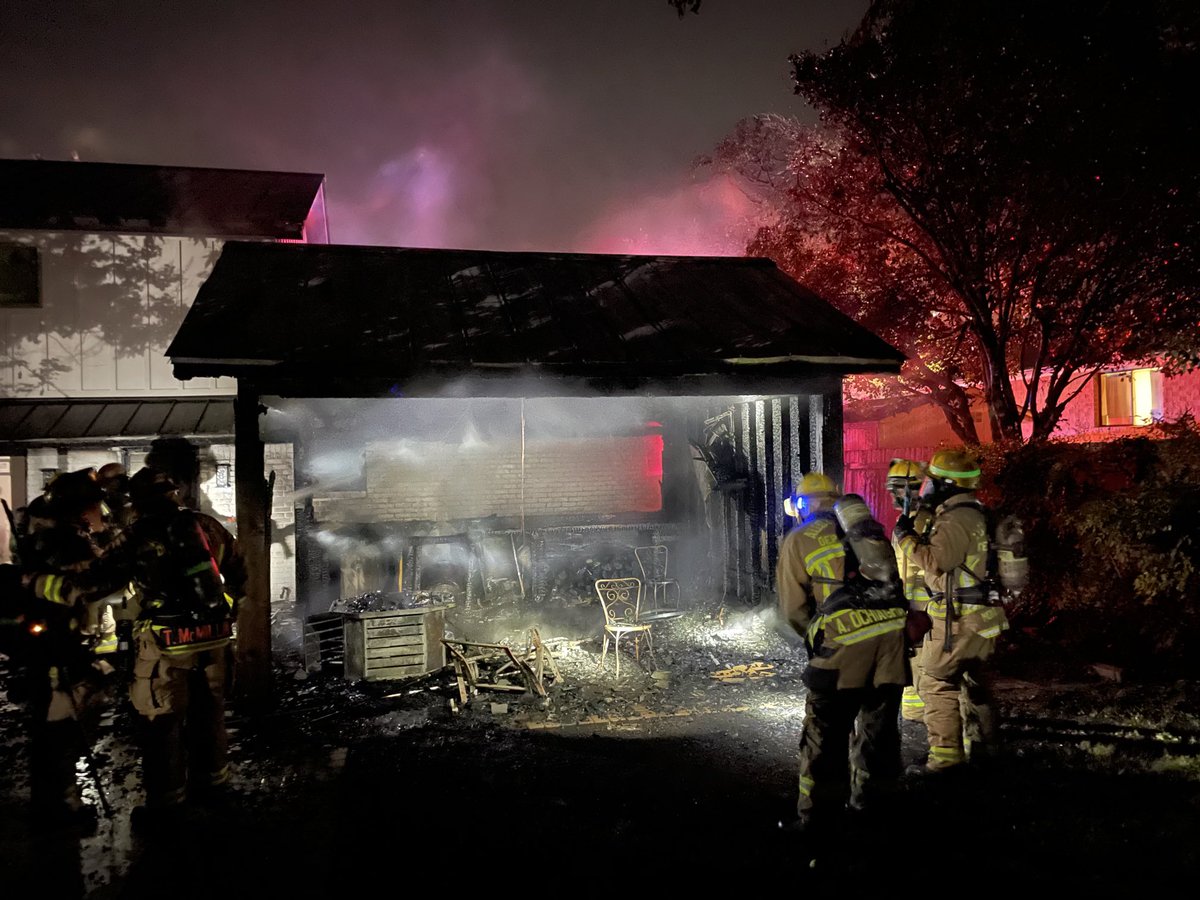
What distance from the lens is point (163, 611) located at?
4.27 meters

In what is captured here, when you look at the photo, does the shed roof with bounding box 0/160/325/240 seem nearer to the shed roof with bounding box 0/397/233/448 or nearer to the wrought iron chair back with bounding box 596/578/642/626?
the shed roof with bounding box 0/397/233/448

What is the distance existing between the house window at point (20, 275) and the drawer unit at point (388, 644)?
8.68 m

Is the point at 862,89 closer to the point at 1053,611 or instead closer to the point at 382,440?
the point at 1053,611

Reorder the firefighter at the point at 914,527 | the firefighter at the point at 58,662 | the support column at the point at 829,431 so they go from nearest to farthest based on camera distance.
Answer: the firefighter at the point at 58,662
the firefighter at the point at 914,527
the support column at the point at 829,431

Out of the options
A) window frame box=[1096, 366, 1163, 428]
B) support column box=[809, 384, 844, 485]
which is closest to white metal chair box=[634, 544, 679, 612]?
support column box=[809, 384, 844, 485]

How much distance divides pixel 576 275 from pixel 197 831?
6848mm

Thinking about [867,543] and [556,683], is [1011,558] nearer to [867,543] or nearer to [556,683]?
[867,543]

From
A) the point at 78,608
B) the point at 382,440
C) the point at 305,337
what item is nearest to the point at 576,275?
the point at 305,337

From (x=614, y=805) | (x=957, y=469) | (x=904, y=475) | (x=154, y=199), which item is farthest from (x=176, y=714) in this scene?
(x=154, y=199)

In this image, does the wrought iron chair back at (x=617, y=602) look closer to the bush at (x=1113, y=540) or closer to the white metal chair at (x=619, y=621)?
the white metal chair at (x=619, y=621)

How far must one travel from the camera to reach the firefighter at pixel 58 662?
173 inches

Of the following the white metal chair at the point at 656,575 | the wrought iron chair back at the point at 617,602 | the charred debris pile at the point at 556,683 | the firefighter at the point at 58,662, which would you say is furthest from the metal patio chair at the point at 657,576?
the firefighter at the point at 58,662

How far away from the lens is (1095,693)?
630 cm

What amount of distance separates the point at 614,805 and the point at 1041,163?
10.2 metres
